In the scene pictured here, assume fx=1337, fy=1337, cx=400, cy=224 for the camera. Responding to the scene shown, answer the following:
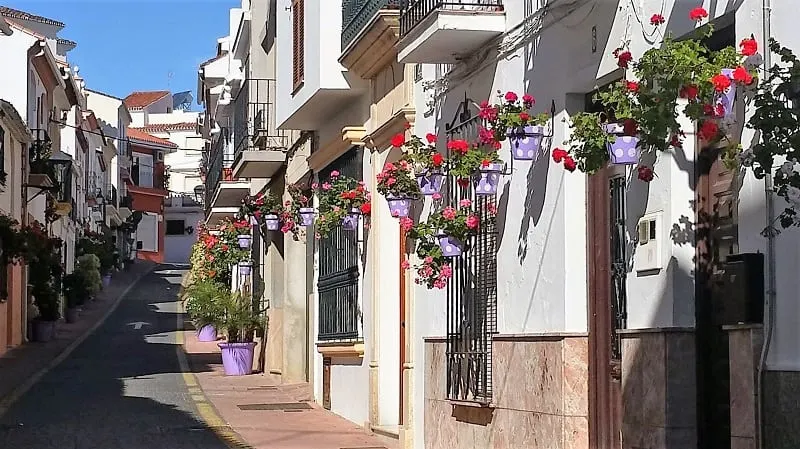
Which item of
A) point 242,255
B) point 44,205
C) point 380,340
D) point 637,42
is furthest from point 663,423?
point 44,205

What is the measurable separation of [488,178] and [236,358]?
47.7ft

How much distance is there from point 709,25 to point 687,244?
4.81 feet

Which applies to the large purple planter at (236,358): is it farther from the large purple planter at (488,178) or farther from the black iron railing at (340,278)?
the large purple planter at (488,178)

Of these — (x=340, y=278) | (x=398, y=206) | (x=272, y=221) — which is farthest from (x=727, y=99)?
(x=272, y=221)

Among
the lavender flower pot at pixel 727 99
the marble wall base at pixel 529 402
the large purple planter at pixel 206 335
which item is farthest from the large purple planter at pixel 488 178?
the large purple planter at pixel 206 335

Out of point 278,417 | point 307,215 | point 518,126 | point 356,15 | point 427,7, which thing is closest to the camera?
point 518,126

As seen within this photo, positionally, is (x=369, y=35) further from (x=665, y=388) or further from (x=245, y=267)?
(x=245, y=267)

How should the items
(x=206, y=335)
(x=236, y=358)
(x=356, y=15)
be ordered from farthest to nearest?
(x=206, y=335) < (x=236, y=358) < (x=356, y=15)

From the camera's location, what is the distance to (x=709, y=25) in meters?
6.97

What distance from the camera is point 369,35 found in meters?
14.1

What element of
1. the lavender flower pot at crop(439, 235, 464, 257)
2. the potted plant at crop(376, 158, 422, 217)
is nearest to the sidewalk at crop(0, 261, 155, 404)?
the potted plant at crop(376, 158, 422, 217)

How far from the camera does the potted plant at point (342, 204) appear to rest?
51.2 ft

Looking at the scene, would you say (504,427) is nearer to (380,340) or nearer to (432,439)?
(432,439)

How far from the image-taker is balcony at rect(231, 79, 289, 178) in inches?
907
